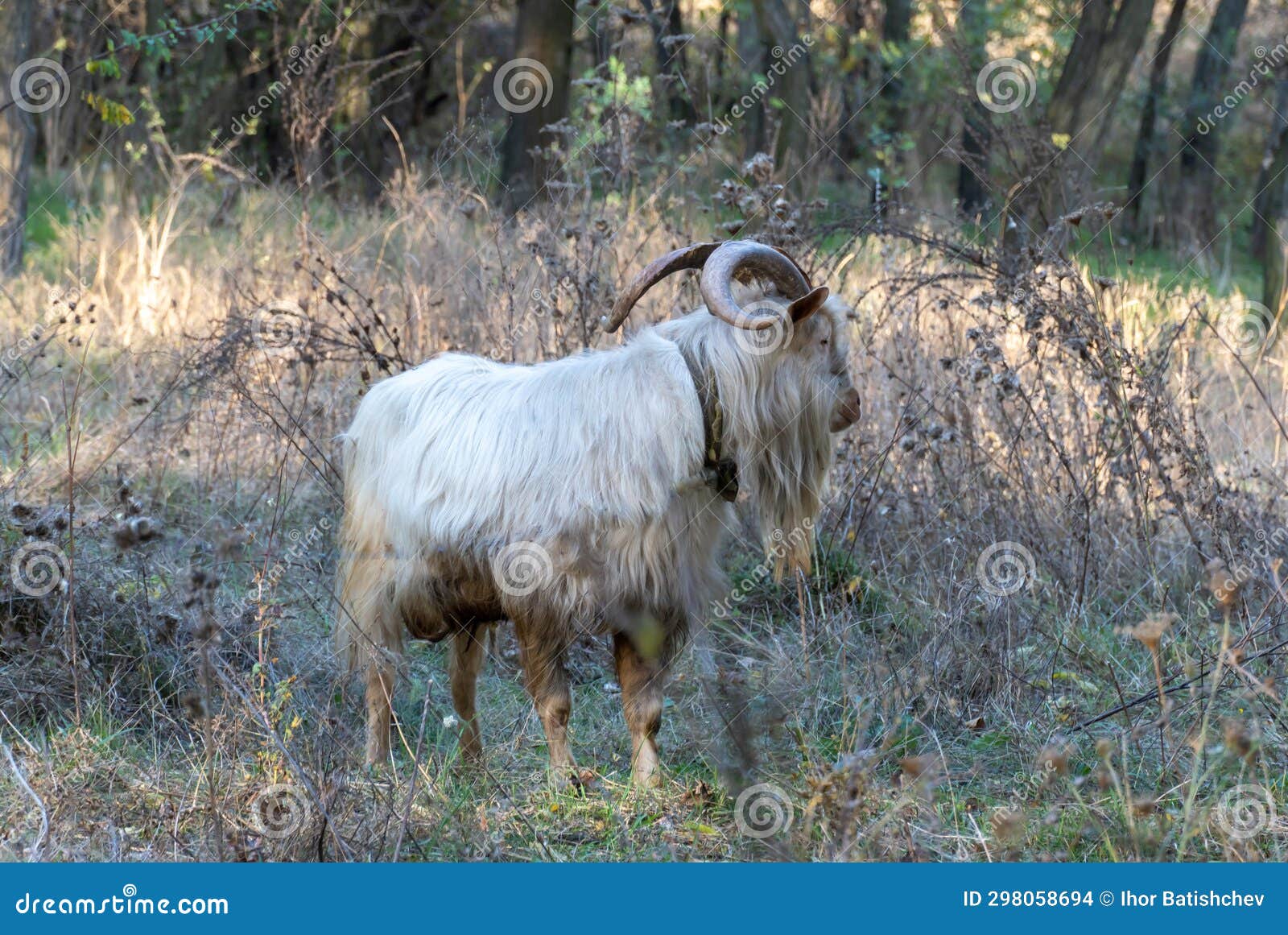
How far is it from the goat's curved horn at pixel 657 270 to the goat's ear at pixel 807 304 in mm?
A: 369

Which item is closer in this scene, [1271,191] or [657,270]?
[657,270]

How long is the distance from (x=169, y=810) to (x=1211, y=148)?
23101 mm

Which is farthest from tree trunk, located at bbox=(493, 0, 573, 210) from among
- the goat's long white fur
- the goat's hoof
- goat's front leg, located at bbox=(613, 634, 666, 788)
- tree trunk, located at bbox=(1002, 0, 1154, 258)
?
the goat's hoof

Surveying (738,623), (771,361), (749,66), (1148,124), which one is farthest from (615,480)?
(1148,124)

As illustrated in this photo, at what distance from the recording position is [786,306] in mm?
4652

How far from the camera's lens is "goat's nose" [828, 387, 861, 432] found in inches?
185

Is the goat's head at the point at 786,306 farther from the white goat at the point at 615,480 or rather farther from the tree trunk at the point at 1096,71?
the tree trunk at the point at 1096,71

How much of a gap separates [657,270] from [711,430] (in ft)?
1.91

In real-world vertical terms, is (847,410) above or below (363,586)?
above

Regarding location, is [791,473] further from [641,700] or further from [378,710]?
[378,710]

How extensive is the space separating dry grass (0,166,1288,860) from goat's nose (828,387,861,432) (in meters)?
0.92

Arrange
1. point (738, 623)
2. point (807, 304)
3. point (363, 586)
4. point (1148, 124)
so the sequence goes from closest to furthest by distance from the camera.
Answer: point (807, 304) < point (363, 586) < point (738, 623) < point (1148, 124)

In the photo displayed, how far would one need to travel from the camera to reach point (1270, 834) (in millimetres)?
4027

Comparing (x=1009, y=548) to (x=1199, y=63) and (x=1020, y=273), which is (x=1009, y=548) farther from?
(x=1199, y=63)
